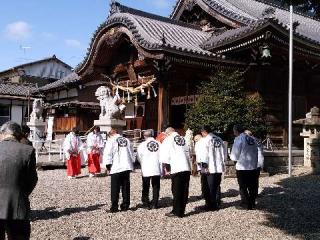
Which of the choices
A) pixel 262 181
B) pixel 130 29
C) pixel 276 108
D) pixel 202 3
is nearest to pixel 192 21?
pixel 202 3

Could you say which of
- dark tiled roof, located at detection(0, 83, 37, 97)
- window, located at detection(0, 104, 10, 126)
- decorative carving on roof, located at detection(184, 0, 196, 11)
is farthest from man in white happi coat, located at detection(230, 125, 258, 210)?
window, located at detection(0, 104, 10, 126)

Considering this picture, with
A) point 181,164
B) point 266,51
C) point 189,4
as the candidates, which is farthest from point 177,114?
point 181,164

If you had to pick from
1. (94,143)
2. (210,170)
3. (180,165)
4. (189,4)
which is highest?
(189,4)

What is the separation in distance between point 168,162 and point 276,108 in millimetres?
9425

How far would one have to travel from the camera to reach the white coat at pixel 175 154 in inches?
284

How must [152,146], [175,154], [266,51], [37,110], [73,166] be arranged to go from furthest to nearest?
1. [37,110]
2. [266,51]
3. [73,166]
4. [152,146]
5. [175,154]

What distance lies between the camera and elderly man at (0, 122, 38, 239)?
13.2ft

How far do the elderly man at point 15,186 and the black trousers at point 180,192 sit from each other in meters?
3.33

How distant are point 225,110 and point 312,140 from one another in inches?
142

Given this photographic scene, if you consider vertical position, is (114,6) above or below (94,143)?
above

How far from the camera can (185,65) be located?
48.5ft

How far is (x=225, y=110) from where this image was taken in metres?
12.0

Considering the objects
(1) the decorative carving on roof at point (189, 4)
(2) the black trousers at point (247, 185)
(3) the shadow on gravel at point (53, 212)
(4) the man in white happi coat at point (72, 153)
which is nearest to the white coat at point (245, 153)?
(2) the black trousers at point (247, 185)

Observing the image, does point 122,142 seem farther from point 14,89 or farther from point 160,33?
point 14,89
